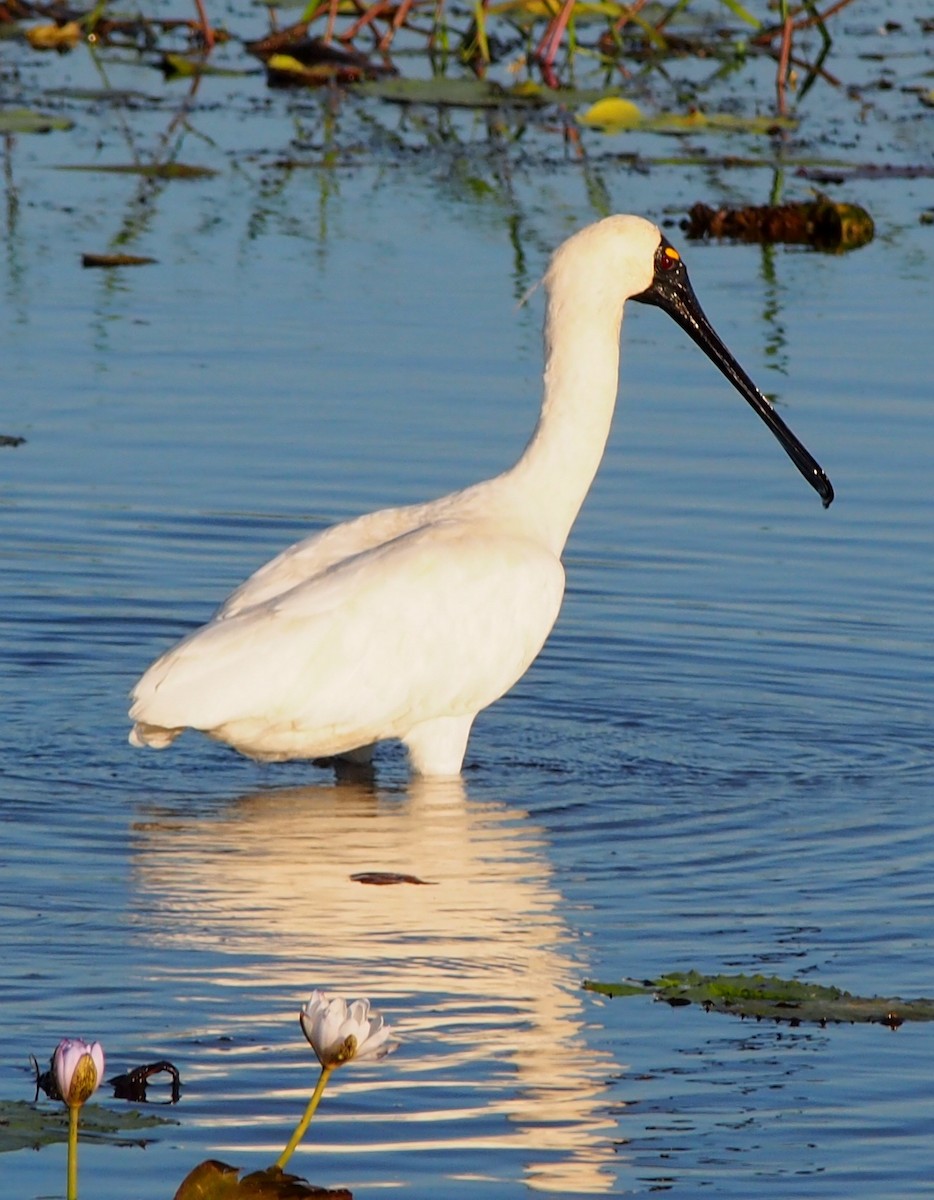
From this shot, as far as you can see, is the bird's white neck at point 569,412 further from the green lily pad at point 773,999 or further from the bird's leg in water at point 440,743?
the green lily pad at point 773,999

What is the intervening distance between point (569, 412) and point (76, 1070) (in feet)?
15.7

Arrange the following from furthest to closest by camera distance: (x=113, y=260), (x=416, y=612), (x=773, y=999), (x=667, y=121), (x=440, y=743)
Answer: (x=667, y=121) → (x=113, y=260) → (x=440, y=743) → (x=416, y=612) → (x=773, y=999)

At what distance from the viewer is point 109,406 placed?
39.3 feet

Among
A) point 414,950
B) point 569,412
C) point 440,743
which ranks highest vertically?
point 569,412

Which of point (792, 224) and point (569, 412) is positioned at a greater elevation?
point (569, 412)

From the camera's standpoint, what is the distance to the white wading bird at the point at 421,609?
7.61 meters

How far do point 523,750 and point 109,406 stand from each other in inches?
160

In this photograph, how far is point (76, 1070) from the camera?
386cm

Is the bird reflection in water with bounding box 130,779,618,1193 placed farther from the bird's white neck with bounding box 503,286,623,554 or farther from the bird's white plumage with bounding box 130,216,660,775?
the bird's white neck with bounding box 503,286,623,554

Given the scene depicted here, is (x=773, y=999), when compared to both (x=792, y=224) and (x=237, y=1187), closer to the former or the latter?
(x=237, y=1187)

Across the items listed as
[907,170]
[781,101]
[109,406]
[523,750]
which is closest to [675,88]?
[781,101]

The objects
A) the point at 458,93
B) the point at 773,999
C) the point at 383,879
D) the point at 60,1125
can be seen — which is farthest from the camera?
the point at 458,93

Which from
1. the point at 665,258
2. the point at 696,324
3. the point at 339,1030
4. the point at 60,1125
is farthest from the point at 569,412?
the point at 339,1030

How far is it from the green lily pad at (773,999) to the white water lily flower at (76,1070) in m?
2.38
